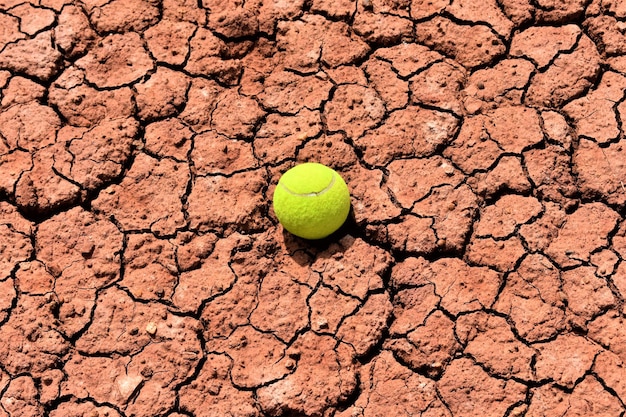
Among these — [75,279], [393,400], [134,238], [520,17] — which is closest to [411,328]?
[393,400]

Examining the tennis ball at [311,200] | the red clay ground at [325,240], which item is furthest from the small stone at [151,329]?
the tennis ball at [311,200]

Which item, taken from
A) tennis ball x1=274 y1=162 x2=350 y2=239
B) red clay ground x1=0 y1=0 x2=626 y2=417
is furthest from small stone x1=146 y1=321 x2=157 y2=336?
tennis ball x1=274 y1=162 x2=350 y2=239

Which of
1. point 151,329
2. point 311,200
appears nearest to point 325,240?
point 311,200

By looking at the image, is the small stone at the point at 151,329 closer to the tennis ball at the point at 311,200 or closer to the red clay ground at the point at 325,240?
the red clay ground at the point at 325,240

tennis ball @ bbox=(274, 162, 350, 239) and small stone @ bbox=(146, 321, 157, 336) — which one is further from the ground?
tennis ball @ bbox=(274, 162, 350, 239)

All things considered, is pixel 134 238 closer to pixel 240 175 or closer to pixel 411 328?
pixel 240 175

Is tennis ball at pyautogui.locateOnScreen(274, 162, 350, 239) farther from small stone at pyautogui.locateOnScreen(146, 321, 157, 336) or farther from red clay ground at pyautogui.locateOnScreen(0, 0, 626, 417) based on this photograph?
small stone at pyautogui.locateOnScreen(146, 321, 157, 336)

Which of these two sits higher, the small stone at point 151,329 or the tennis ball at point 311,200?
the tennis ball at point 311,200
